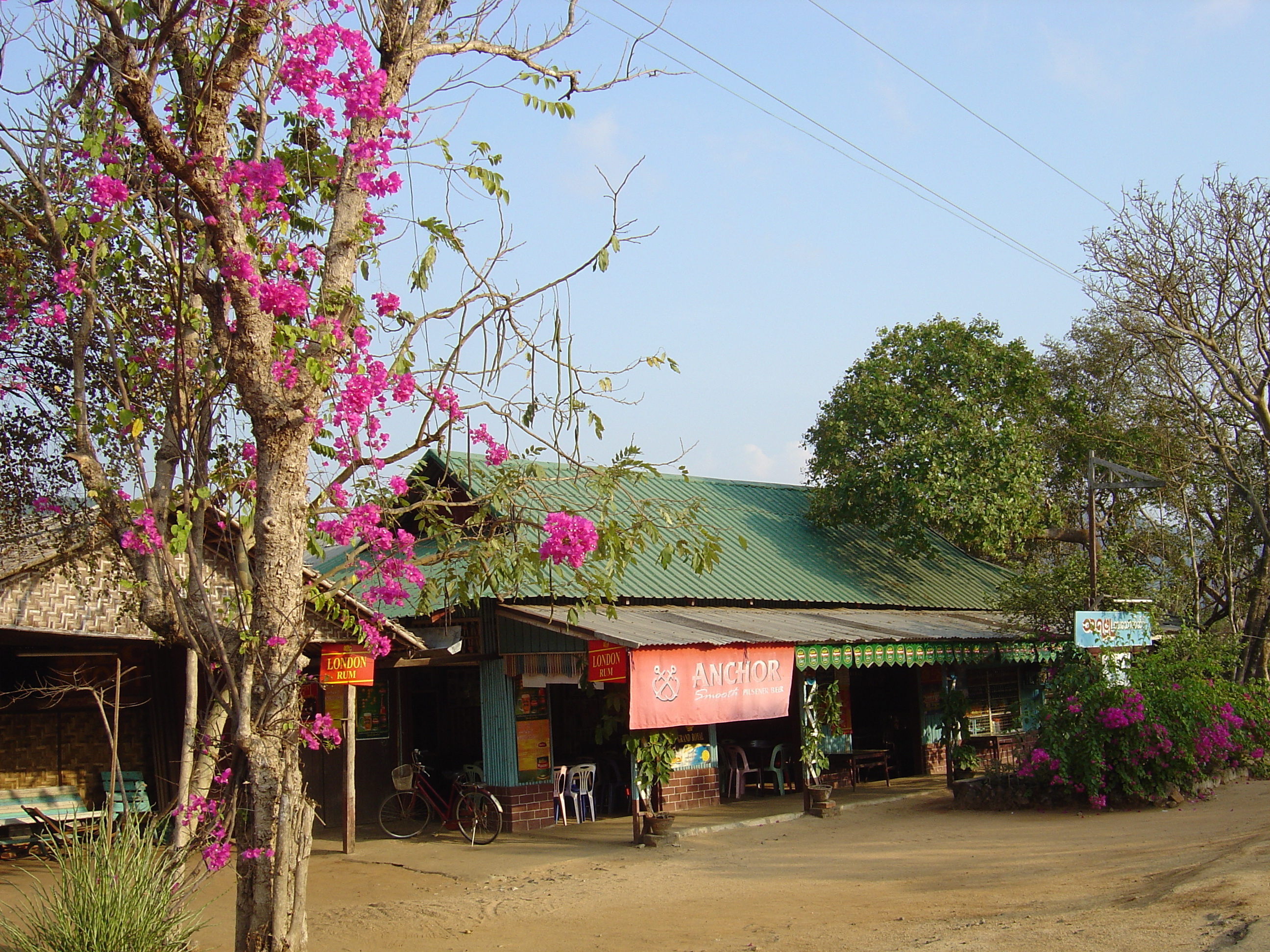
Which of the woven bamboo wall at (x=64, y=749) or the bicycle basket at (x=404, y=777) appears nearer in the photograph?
the woven bamboo wall at (x=64, y=749)

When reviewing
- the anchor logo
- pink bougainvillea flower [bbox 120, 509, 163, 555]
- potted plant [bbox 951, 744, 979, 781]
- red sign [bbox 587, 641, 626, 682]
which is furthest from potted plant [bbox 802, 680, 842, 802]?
pink bougainvillea flower [bbox 120, 509, 163, 555]

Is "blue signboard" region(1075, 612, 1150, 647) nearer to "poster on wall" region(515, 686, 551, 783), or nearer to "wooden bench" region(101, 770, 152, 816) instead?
"poster on wall" region(515, 686, 551, 783)

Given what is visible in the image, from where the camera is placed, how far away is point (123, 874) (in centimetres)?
612

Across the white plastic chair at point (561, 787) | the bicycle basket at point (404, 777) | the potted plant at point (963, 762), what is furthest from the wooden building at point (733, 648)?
the bicycle basket at point (404, 777)

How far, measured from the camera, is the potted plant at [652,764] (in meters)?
11.6

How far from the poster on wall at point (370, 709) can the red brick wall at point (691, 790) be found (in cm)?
388

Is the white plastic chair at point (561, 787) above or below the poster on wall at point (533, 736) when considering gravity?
below

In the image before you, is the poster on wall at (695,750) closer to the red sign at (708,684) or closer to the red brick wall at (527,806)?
the red brick wall at (527,806)

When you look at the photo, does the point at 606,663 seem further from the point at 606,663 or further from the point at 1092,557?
the point at 1092,557

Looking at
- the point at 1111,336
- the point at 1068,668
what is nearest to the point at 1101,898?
the point at 1068,668

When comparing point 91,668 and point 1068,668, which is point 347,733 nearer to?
point 91,668

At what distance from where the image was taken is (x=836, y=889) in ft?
30.4

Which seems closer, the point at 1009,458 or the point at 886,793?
the point at 886,793

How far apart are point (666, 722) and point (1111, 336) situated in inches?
704
